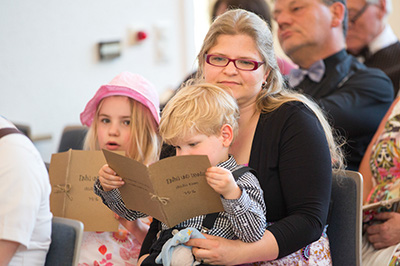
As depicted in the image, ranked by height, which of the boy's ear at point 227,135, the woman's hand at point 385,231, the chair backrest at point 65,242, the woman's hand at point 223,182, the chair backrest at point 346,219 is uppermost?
the boy's ear at point 227,135

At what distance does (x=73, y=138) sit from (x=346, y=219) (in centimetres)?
154

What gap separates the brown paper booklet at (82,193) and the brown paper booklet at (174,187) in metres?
0.46

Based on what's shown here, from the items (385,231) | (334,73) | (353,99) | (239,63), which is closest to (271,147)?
(239,63)

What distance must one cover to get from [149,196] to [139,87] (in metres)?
0.83

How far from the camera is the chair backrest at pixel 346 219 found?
190 centimetres

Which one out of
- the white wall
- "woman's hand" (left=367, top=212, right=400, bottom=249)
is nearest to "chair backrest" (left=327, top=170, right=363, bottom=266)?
"woman's hand" (left=367, top=212, right=400, bottom=249)

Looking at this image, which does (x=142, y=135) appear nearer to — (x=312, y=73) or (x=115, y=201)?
(x=115, y=201)

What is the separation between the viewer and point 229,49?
1.90 m

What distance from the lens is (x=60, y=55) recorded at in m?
3.66

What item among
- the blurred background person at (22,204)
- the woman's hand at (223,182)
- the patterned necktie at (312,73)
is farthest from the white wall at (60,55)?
the woman's hand at (223,182)

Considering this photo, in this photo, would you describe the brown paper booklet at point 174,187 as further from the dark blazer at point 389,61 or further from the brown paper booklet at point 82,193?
the dark blazer at point 389,61

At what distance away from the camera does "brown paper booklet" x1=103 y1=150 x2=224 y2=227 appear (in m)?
1.51

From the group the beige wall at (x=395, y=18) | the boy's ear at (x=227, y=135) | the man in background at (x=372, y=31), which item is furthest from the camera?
the beige wall at (x=395, y=18)

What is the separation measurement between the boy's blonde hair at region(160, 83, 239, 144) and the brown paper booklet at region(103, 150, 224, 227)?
0.17 metres
